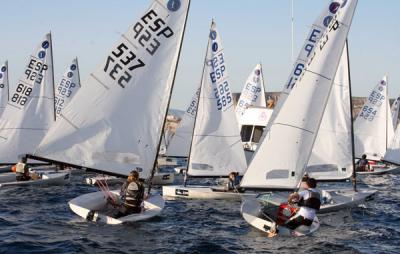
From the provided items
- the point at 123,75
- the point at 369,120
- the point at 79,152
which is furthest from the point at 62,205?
the point at 369,120

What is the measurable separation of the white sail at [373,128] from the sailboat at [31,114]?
2010cm

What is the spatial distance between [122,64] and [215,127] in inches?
368

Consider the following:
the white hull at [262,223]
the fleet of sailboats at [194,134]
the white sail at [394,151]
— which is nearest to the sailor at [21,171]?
the fleet of sailboats at [194,134]

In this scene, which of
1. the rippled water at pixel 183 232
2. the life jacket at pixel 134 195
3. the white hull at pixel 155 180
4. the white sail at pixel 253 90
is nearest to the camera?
Answer: the rippled water at pixel 183 232

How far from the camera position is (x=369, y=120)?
127ft

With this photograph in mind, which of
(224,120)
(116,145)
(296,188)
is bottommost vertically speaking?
(296,188)

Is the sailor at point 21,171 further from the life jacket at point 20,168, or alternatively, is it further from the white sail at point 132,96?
the white sail at point 132,96

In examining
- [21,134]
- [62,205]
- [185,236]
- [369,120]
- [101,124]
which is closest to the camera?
[185,236]

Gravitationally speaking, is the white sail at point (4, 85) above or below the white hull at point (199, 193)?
above

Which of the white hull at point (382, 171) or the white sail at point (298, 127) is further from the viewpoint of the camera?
the white hull at point (382, 171)

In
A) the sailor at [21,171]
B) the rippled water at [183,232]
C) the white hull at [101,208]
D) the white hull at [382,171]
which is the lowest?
the rippled water at [183,232]

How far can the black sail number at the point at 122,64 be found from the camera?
16.4 meters

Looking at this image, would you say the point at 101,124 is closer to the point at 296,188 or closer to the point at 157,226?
the point at 157,226

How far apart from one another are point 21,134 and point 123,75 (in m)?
12.4
